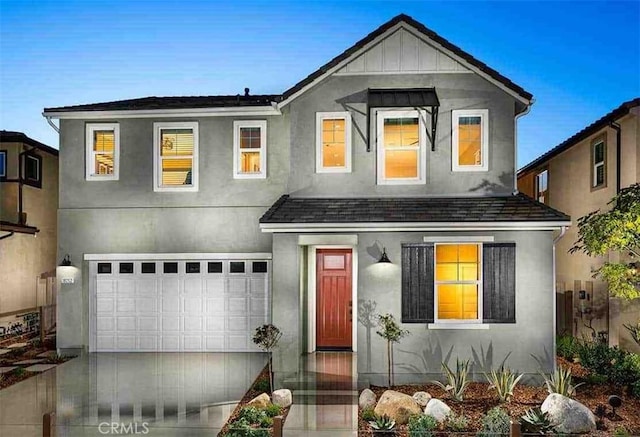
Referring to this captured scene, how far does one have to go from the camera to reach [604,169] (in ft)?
45.7

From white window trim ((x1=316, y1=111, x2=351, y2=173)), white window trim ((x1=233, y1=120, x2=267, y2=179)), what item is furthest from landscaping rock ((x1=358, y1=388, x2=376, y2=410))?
white window trim ((x1=233, y1=120, x2=267, y2=179))

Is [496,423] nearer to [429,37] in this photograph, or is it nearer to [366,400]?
[366,400]

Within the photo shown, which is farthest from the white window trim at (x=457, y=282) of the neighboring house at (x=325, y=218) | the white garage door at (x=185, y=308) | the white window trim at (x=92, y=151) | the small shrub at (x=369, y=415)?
the white window trim at (x=92, y=151)

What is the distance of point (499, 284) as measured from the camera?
34.4 feet

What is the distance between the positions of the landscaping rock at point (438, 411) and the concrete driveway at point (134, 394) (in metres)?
3.48

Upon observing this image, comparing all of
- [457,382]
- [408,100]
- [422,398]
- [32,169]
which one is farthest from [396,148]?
[32,169]

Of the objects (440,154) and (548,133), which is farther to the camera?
(548,133)

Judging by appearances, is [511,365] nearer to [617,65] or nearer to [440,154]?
[440,154]

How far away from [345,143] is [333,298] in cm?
399

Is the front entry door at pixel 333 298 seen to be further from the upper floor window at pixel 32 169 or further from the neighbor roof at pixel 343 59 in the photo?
the upper floor window at pixel 32 169

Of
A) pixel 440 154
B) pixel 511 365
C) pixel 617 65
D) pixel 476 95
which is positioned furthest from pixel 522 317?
pixel 617 65

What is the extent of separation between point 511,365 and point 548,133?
82.4m

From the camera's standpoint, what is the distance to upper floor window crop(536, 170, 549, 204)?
61.9ft

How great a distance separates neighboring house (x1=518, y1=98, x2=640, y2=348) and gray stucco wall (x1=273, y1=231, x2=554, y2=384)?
3747 millimetres
